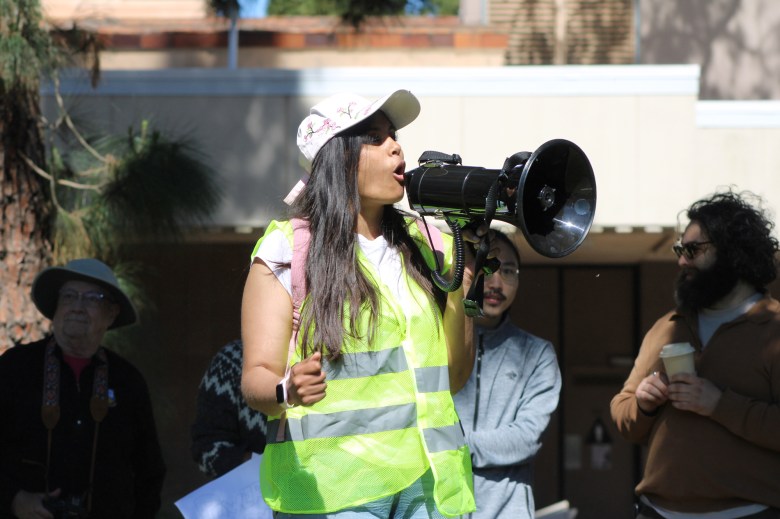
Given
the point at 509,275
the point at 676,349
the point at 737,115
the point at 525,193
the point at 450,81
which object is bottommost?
the point at 676,349

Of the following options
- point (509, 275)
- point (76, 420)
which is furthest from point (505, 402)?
point (76, 420)

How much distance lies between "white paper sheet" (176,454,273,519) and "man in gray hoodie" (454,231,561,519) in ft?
2.54

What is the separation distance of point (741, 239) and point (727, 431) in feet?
2.18

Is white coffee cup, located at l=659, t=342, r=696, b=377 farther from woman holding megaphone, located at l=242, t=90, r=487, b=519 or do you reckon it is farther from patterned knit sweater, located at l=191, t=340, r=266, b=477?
patterned knit sweater, located at l=191, t=340, r=266, b=477

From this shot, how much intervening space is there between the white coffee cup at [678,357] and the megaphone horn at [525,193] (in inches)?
46.0

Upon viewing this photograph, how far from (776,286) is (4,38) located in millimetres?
4988

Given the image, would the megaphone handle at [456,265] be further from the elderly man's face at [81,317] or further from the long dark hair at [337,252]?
the elderly man's face at [81,317]

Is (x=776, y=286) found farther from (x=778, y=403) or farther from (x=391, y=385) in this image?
(x=391, y=385)

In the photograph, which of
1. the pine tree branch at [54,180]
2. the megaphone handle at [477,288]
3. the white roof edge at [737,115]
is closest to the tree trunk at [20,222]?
the pine tree branch at [54,180]

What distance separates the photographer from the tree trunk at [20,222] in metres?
5.32

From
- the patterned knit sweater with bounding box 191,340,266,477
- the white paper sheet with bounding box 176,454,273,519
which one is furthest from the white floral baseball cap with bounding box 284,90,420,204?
the patterned knit sweater with bounding box 191,340,266,477

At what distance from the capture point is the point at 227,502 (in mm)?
3695

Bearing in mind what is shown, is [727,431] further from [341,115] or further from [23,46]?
[23,46]

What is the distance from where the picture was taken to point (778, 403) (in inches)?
145
